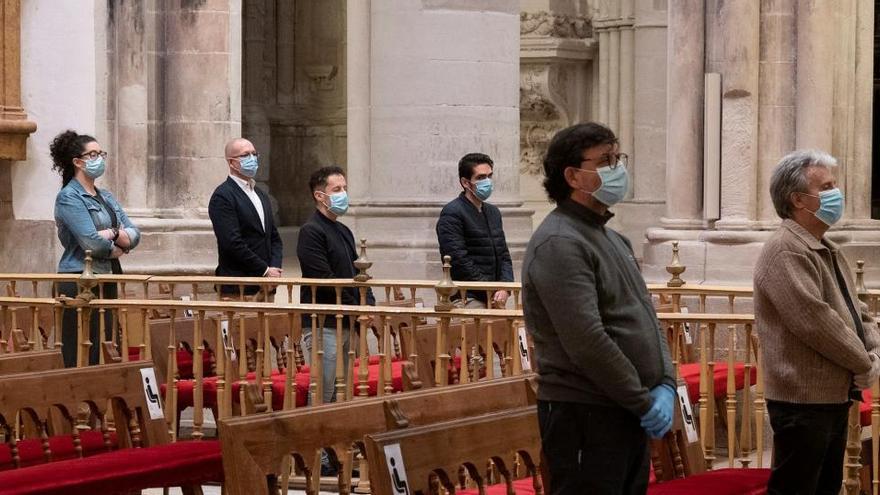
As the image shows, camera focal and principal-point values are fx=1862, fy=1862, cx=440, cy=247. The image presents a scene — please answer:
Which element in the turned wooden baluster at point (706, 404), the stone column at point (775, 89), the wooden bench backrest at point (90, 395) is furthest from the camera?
the stone column at point (775, 89)

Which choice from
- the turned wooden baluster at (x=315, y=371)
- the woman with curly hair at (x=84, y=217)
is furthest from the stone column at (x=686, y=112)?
the turned wooden baluster at (x=315, y=371)

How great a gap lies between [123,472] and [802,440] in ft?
8.03

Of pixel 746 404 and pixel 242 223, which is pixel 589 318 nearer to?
pixel 746 404

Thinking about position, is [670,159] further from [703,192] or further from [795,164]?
[795,164]

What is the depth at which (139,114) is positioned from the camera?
14.6 metres

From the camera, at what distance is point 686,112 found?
13469mm

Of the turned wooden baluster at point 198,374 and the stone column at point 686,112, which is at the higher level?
the stone column at point 686,112

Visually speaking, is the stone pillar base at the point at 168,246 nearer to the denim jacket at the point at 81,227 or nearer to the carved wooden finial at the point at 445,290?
the denim jacket at the point at 81,227

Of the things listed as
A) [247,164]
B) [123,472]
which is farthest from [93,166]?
[123,472]

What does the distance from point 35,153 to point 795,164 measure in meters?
7.95

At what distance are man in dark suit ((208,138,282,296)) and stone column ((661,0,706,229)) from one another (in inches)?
139

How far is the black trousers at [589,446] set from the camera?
221 inches

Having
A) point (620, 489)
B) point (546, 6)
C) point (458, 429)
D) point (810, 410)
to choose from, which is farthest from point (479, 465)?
point (546, 6)

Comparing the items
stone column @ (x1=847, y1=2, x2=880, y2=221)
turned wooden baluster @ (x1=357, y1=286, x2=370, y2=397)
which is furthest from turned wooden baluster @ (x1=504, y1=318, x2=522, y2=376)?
stone column @ (x1=847, y1=2, x2=880, y2=221)
